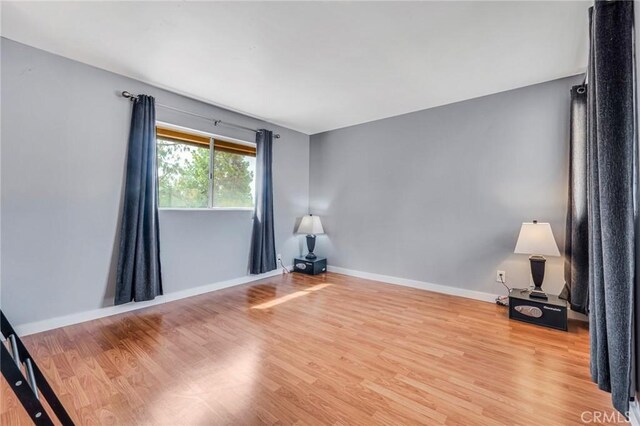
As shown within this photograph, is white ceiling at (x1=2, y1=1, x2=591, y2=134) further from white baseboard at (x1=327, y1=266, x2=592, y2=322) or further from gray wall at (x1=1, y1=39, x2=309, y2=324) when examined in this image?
white baseboard at (x1=327, y1=266, x2=592, y2=322)

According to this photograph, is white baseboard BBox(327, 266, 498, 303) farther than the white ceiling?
Yes

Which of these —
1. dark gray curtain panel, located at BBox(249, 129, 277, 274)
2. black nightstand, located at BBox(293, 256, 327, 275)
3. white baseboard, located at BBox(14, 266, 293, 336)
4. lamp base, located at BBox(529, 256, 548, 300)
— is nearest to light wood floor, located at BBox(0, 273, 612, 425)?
white baseboard, located at BBox(14, 266, 293, 336)

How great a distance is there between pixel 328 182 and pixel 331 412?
3558 mm

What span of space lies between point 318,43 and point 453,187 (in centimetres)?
231

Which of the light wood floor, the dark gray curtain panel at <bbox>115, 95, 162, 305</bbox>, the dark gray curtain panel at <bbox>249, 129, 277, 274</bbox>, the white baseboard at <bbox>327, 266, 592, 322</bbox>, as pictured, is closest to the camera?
the light wood floor

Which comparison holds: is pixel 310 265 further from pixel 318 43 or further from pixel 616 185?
pixel 616 185

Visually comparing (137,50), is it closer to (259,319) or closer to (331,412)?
(259,319)

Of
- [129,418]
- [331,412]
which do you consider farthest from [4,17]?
[331,412]

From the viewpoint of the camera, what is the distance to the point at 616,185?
49.8 inches

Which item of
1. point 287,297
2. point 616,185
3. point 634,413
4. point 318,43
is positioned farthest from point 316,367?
point 318,43

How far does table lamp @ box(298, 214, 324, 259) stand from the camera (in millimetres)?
4383

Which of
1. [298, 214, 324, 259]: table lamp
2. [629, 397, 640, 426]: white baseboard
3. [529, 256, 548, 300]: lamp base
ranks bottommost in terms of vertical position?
[629, 397, 640, 426]: white baseboard

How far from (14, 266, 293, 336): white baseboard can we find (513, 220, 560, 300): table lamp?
3332 millimetres

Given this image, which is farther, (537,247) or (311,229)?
(311,229)
